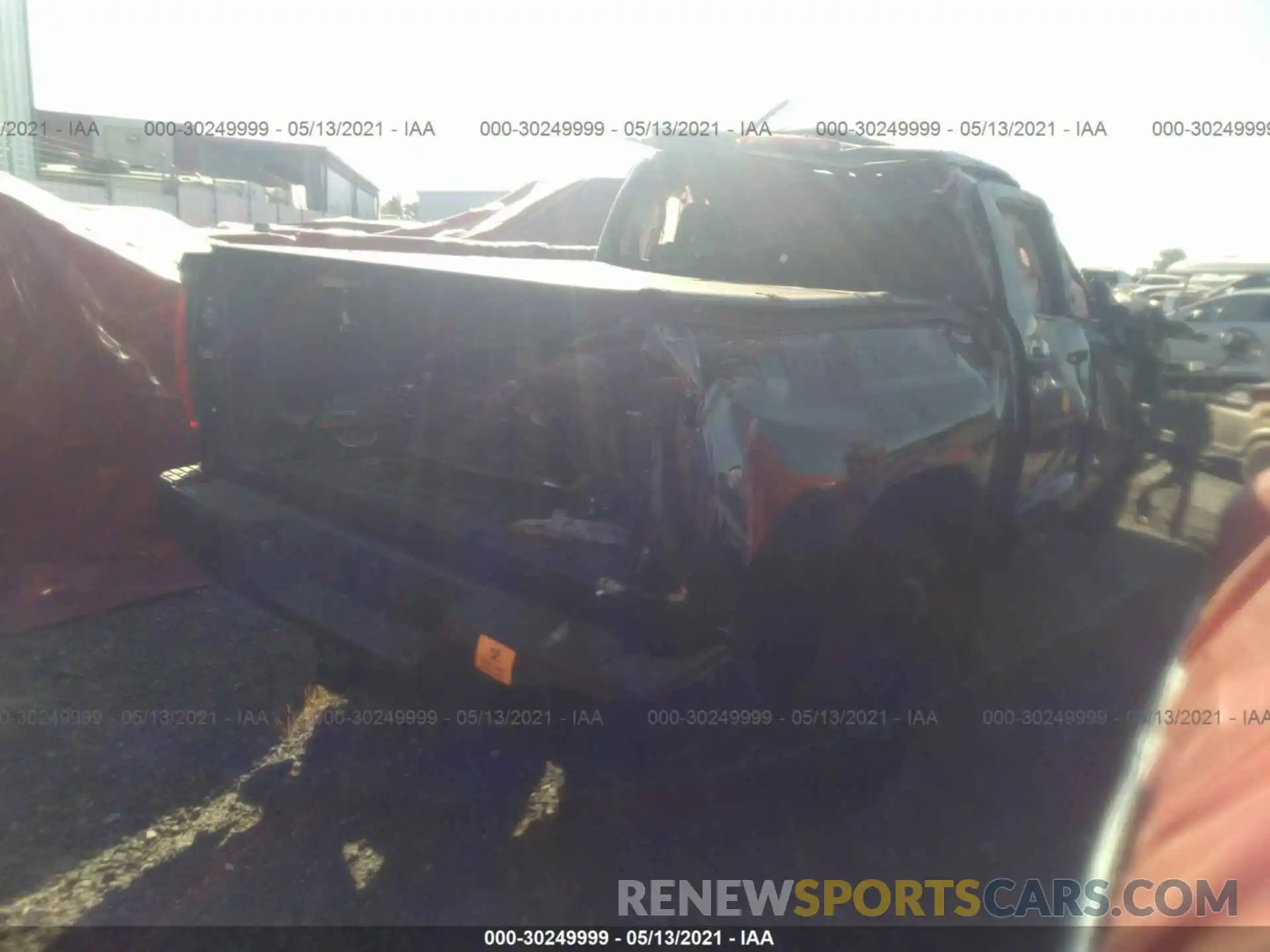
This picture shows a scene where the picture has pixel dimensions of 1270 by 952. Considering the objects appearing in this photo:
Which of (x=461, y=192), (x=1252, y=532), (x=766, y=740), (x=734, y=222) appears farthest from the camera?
(x=461, y=192)

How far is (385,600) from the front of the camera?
287 centimetres

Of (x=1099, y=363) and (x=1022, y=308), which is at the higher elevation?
(x=1022, y=308)

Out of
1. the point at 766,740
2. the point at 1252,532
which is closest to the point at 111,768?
the point at 766,740

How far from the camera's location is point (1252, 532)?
3869 millimetres

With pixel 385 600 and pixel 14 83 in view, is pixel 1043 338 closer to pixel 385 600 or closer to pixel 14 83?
pixel 385 600

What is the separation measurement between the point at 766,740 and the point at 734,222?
9.25 feet

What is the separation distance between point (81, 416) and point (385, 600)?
305 centimetres

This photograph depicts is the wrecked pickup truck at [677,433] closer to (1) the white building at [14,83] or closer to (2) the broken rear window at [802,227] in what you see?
(2) the broken rear window at [802,227]

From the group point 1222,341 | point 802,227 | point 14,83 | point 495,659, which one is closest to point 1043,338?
point 802,227

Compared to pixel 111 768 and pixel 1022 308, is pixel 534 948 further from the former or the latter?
pixel 1022 308

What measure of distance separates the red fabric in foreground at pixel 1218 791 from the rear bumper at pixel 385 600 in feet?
3.25

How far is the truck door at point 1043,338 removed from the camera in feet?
12.9

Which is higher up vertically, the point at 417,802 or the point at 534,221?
the point at 534,221

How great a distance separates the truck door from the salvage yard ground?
0.88 m
